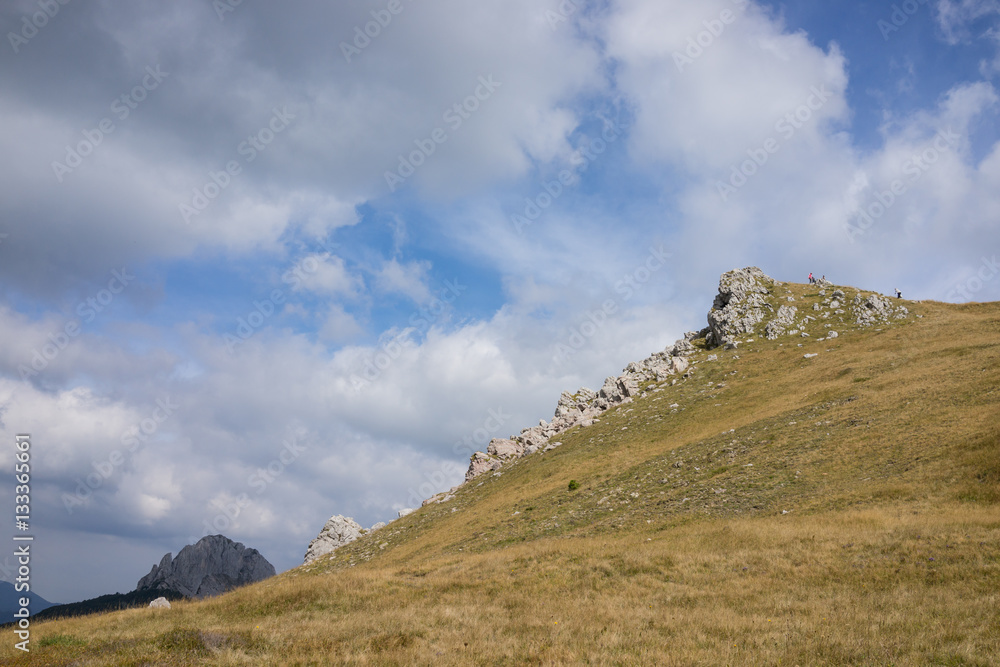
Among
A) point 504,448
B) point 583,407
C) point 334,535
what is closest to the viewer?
point 334,535

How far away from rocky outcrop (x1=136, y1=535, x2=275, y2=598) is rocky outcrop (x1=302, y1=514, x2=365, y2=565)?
111 meters

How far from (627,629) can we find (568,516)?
26.1m

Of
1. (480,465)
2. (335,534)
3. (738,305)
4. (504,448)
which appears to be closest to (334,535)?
(335,534)

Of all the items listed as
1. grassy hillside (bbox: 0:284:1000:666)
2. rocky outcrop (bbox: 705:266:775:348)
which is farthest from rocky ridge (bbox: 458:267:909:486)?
grassy hillside (bbox: 0:284:1000:666)

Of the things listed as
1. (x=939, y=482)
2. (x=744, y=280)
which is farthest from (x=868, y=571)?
(x=744, y=280)

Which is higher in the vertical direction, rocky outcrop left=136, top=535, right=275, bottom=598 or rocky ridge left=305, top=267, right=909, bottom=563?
rocky ridge left=305, top=267, right=909, bottom=563

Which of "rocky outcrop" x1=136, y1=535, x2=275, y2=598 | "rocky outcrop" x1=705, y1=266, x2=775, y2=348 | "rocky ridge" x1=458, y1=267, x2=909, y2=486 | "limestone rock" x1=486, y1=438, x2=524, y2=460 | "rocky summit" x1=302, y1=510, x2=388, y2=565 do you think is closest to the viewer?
"rocky summit" x1=302, y1=510, x2=388, y2=565

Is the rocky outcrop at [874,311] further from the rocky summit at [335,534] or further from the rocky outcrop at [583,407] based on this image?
the rocky summit at [335,534]

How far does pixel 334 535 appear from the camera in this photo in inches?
2948

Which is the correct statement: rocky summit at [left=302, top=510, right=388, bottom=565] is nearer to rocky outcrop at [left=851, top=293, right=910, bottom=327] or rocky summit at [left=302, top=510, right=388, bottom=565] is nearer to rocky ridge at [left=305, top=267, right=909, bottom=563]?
rocky ridge at [left=305, top=267, right=909, bottom=563]

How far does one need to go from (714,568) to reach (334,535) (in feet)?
220

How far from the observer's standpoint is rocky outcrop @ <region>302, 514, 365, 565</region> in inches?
2872

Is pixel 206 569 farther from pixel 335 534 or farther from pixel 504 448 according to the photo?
pixel 504 448

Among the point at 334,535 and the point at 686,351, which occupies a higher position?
the point at 686,351
